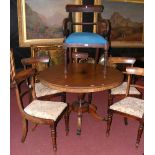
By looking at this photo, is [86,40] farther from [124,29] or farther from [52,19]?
[124,29]

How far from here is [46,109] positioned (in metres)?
2.74

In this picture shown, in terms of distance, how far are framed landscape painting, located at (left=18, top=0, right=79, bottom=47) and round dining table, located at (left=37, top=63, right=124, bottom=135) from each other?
6.26 ft

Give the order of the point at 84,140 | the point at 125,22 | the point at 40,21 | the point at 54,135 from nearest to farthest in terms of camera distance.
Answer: the point at 54,135 → the point at 84,140 → the point at 40,21 → the point at 125,22

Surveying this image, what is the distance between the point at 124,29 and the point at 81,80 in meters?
3.43

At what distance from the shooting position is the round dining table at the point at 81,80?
265 cm

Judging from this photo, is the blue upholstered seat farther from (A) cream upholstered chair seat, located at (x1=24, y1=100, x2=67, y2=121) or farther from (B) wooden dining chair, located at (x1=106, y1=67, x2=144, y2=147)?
(A) cream upholstered chair seat, located at (x1=24, y1=100, x2=67, y2=121)

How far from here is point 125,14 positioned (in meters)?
5.75

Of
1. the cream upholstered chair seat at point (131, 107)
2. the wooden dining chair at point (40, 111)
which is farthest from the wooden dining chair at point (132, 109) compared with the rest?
the wooden dining chair at point (40, 111)

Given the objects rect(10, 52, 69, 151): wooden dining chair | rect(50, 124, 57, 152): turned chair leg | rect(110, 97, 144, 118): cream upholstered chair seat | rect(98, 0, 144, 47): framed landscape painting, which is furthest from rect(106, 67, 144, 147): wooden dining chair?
rect(98, 0, 144, 47): framed landscape painting

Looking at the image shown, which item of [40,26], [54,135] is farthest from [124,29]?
[54,135]

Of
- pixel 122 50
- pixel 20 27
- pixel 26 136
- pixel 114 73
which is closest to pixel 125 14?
pixel 122 50

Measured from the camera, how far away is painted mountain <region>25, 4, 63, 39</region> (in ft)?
16.5

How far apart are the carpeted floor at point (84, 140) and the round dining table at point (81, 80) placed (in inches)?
6.3
